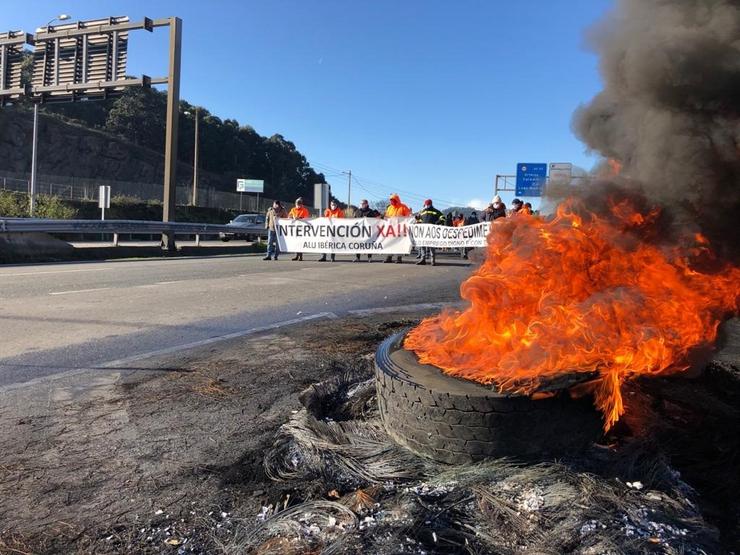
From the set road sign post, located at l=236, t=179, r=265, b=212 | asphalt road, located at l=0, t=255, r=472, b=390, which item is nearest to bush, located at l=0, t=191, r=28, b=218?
asphalt road, located at l=0, t=255, r=472, b=390

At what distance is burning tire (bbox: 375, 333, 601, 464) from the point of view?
2496 mm

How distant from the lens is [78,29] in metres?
21.5

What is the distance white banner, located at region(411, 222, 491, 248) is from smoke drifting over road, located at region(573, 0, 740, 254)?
13.6 metres

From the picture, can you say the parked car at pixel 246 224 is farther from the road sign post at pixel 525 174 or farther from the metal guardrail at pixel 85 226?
the road sign post at pixel 525 174

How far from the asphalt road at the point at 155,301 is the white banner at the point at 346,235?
2.67 m

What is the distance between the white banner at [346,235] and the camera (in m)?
17.0

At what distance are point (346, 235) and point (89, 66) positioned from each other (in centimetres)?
1253

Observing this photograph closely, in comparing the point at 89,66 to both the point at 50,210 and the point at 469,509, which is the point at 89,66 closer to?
the point at 50,210

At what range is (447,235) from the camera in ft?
55.6

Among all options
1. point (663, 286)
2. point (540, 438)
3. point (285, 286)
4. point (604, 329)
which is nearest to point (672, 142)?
point (663, 286)

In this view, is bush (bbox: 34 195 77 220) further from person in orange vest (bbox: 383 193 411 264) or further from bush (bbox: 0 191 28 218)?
person in orange vest (bbox: 383 193 411 264)

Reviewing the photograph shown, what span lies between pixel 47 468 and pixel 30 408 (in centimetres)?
111

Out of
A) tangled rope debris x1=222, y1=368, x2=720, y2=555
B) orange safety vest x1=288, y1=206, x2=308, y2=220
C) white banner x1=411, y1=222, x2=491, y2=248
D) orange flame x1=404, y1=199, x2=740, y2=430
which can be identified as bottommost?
tangled rope debris x1=222, y1=368, x2=720, y2=555

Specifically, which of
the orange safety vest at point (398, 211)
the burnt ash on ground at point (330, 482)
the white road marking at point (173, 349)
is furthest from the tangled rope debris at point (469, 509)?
the orange safety vest at point (398, 211)
